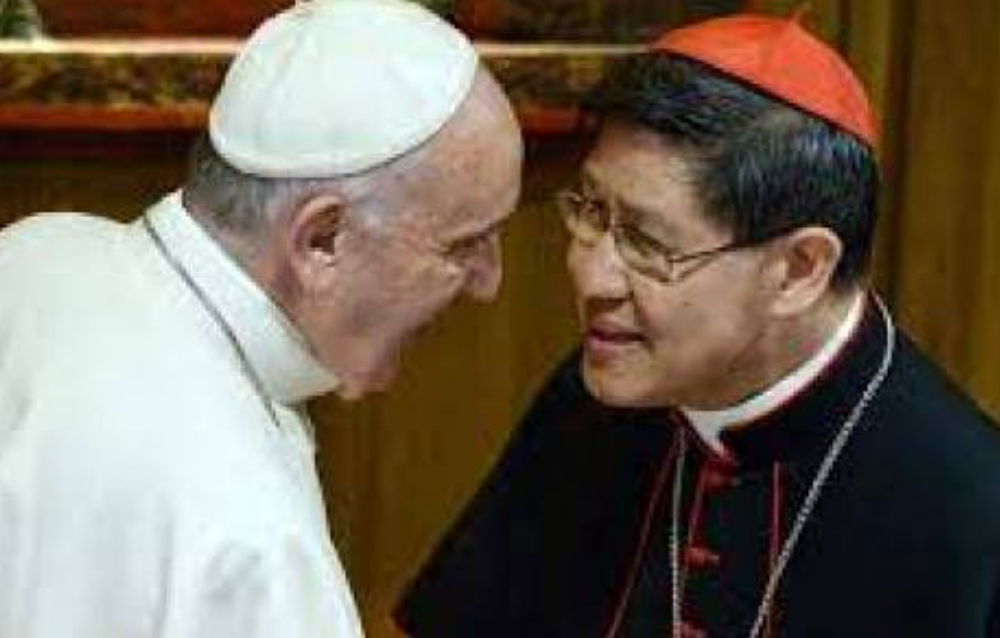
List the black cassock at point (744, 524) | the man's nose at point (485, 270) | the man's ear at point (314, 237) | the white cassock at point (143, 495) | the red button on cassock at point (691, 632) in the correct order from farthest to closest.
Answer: the red button on cassock at point (691, 632) → the black cassock at point (744, 524) → the man's nose at point (485, 270) → the man's ear at point (314, 237) → the white cassock at point (143, 495)

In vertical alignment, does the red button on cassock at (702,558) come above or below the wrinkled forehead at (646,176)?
below

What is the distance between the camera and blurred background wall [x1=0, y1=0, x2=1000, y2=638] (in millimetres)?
3494

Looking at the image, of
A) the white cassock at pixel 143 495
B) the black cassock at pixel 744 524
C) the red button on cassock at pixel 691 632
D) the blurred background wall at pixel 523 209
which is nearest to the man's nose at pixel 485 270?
the white cassock at pixel 143 495

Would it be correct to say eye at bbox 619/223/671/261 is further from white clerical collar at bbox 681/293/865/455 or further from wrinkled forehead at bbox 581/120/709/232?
white clerical collar at bbox 681/293/865/455

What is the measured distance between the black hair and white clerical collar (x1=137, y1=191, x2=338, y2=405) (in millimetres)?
540

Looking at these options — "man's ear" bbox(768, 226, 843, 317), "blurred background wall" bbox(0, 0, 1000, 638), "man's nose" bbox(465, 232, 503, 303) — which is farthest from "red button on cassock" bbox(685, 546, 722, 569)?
"blurred background wall" bbox(0, 0, 1000, 638)

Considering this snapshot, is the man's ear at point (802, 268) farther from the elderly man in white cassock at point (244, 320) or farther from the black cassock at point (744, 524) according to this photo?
the elderly man in white cassock at point (244, 320)

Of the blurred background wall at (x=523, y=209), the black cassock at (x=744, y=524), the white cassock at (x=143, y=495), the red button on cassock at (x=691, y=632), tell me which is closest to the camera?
the white cassock at (x=143, y=495)

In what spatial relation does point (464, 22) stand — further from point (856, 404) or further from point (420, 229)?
point (420, 229)

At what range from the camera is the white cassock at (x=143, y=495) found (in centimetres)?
155

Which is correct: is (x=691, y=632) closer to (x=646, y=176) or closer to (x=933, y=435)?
(x=933, y=435)

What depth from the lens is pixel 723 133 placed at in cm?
209

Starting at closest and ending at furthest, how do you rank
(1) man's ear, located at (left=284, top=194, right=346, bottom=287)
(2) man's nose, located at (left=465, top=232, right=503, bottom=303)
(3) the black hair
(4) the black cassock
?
(1) man's ear, located at (left=284, top=194, right=346, bottom=287), (2) man's nose, located at (left=465, top=232, right=503, bottom=303), (3) the black hair, (4) the black cassock

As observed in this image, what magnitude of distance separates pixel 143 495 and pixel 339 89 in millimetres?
440
